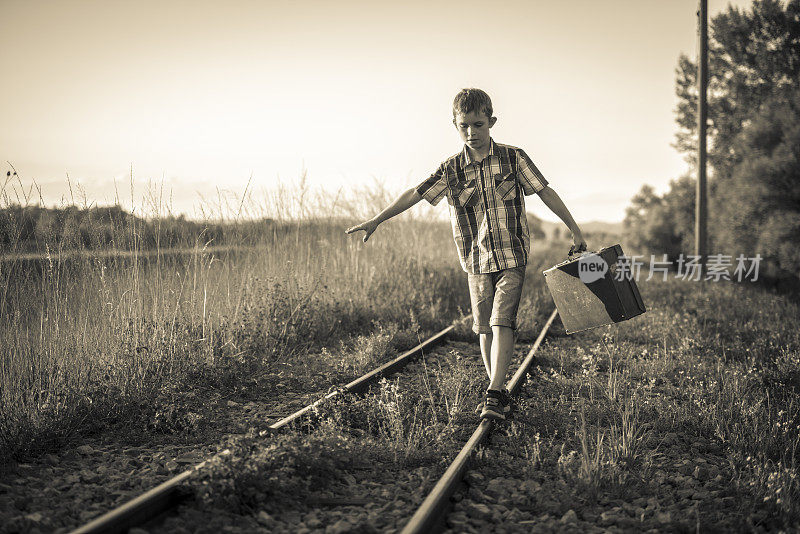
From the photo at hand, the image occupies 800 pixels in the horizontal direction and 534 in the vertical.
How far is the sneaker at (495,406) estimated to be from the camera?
4.34 m

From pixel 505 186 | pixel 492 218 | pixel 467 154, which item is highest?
pixel 467 154

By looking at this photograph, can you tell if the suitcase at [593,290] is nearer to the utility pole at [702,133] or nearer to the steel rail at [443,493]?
the steel rail at [443,493]

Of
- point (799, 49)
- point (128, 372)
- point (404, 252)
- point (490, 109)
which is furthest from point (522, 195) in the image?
point (799, 49)

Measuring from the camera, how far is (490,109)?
4.38 m

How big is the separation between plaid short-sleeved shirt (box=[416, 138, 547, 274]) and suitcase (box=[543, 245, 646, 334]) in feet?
1.24

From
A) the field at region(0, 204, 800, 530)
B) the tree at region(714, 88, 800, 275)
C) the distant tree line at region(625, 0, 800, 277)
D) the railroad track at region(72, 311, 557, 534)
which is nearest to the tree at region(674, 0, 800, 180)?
the distant tree line at region(625, 0, 800, 277)

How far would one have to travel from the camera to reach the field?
3.49 meters

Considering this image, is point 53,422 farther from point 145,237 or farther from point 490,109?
point 490,109

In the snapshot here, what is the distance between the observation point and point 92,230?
539 centimetres

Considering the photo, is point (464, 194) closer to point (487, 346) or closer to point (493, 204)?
point (493, 204)

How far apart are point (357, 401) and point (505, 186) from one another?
75.6 inches

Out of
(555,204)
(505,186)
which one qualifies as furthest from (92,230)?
(555,204)

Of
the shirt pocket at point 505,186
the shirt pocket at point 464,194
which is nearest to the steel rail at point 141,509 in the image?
the shirt pocket at point 464,194

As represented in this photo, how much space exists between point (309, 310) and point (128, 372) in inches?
124
